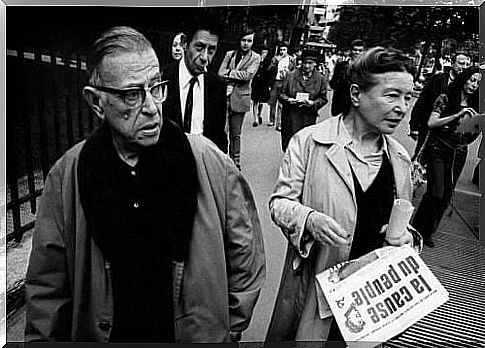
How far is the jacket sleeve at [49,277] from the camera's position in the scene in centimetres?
336

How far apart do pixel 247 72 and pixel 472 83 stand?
3.59 ft

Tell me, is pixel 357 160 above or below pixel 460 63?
below

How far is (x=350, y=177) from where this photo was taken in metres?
3.31

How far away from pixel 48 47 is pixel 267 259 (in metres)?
1.49

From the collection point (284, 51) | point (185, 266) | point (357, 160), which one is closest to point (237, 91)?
point (284, 51)

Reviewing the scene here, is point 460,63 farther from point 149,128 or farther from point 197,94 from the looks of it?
point 149,128

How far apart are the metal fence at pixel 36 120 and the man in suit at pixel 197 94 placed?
0.41m

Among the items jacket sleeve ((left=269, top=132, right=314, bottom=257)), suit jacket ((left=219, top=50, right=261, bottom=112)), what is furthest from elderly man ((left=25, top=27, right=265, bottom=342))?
Result: suit jacket ((left=219, top=50, right=261, bottom=112))

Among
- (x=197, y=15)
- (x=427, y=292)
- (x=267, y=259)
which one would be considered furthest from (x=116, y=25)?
(x=427, y=292)

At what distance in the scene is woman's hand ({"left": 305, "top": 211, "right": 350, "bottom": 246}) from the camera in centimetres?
330

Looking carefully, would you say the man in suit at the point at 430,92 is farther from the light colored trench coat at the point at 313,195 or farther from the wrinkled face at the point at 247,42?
the wrinkled face at the point at 247,42

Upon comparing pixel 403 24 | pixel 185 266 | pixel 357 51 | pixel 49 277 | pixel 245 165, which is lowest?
pixel 49 277

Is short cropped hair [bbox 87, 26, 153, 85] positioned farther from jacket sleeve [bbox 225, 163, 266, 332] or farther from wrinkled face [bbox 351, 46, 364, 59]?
wrinkled face [bbox 351, 46, 364, 59]

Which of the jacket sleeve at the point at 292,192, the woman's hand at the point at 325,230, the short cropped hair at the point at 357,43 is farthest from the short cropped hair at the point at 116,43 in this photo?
the woman's hand at the point at 325,230
